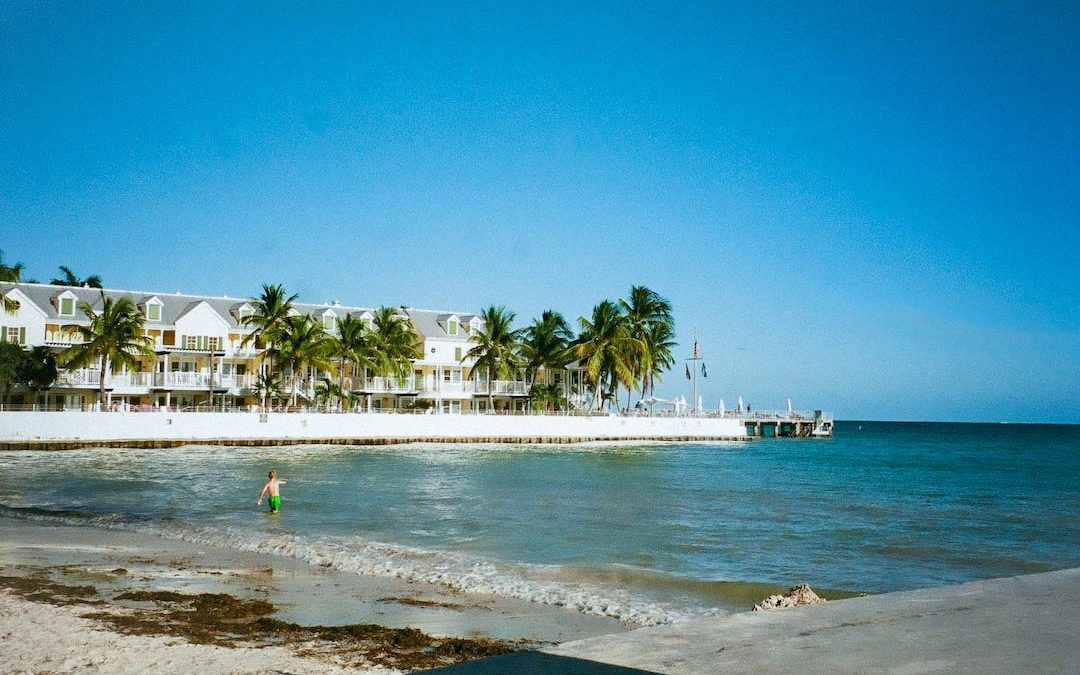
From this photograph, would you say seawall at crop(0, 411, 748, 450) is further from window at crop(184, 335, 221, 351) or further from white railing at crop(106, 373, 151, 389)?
window at crop(184, 335, 221, 351)

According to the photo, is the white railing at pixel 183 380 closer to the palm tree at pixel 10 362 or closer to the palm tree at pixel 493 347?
the palm tree at pixel 10 362

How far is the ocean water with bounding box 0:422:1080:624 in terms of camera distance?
14141 millimetres

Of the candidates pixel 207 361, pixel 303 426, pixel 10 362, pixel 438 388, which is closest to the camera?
pixel 10 362

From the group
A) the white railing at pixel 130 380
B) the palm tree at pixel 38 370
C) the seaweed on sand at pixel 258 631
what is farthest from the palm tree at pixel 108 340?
the seaweed on sand at pixel 258 631

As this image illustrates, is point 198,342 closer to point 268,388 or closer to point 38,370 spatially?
point 268,388

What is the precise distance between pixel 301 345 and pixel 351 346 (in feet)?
16.4

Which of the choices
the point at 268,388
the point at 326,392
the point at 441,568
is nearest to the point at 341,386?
the point at 326,392

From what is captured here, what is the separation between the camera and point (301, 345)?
56.6 m

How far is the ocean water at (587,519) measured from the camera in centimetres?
1414

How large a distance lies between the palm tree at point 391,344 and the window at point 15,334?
21153 mm

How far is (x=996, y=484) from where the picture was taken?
3956 cm

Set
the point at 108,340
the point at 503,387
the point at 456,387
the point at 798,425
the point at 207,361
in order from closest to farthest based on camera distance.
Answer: the point at 108,340
the point at 207,361
the point at 456,387
the point at 503,387
the point at 798,425

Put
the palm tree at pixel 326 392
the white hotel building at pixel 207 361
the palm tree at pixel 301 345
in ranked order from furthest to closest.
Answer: the palm tree at pixel 326 392
the palm tree at pixel 301 345
the white hotel building at pixel 207 361

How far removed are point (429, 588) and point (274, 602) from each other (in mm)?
2477
